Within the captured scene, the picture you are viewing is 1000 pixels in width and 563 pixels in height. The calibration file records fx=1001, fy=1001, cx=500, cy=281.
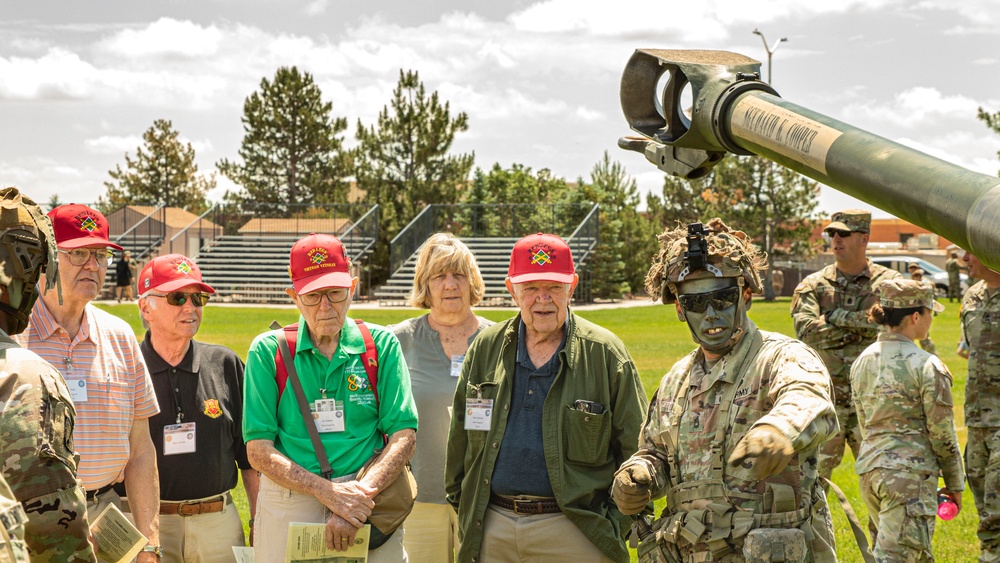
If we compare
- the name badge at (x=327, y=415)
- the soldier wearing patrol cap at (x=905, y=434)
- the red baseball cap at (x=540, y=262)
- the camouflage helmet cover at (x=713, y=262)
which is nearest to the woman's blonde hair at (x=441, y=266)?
the red baseball cap at (x=540, y=262)

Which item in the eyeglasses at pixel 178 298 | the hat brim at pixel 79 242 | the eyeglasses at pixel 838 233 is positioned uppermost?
the eyeglasses at pixel 838 233

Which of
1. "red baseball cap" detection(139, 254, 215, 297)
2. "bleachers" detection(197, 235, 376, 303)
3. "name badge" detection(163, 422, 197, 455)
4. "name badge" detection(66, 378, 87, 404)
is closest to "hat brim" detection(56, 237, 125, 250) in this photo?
"red baseball cap" detection(139, 254, 215, 297)

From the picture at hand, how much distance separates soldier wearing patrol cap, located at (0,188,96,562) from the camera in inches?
108

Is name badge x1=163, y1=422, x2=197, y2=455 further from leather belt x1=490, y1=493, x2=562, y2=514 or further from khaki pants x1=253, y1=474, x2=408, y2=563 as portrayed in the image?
leather belt x1=490, y1=493, x2=562, y2=514

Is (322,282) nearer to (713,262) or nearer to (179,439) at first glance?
(179,439)

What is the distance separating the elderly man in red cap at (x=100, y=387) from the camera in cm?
473

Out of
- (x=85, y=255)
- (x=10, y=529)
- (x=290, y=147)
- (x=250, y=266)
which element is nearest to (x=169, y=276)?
(x=85, y=255)

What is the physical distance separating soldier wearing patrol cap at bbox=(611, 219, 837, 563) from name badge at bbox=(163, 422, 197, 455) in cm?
268

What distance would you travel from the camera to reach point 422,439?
6.08m

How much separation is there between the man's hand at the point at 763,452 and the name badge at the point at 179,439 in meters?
3.83

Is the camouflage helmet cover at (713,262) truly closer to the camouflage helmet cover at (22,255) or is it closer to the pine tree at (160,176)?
the camouflage helmet cover at (22,255)

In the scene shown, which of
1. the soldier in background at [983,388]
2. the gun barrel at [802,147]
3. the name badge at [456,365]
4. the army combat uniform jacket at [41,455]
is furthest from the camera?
the soldier in background at [983,388]

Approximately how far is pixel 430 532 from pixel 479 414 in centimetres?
114

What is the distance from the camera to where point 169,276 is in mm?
5801
